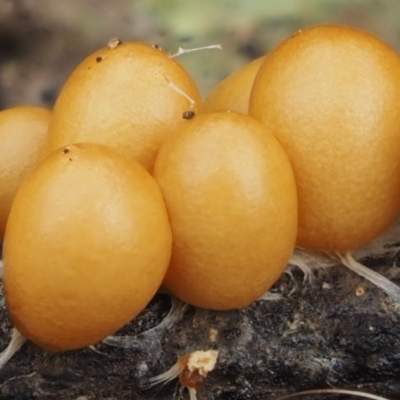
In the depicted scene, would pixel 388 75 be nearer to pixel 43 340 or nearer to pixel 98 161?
pixel 98 161

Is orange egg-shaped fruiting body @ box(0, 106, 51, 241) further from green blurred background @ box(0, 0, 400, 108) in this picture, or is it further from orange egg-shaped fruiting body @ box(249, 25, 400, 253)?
green blurred background @ box(0, 0, 400, 108)

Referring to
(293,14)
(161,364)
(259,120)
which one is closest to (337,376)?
(161,364)

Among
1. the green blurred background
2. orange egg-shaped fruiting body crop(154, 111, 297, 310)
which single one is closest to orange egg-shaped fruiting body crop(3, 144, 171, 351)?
orange egg-shaped fruiting body crop(154, 111, 297, 310)

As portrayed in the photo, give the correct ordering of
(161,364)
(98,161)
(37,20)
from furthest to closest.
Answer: (37,20) → (161,364) → (98,161)

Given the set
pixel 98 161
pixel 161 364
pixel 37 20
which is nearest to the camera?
pixel 98 161

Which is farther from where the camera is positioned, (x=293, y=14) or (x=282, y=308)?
(x=293, y=14)

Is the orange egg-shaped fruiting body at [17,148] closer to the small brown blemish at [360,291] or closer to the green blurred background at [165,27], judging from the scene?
the small brown blemish at [360,291]

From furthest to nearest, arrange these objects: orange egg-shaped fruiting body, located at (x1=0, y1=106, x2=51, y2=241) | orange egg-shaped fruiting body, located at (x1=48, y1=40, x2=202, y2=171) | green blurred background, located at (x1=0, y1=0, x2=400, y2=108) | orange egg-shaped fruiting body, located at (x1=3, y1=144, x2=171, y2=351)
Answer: green blurred background, located at (x1=0, y1=0, x2=400, y2=108) → orange egg-shaped fruiting body, located at (x1=0, y1=106, x2=51, y2=241) → orange egg-shaped fruiting body, located at (x1=48, y1=40, x2=202, y2=171) → orange egg-shaped fruiting body, located at (x1=3, y1=144, x2=171, y2=351)

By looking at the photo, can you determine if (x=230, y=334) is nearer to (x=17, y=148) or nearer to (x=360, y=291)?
(x=360, y=291)

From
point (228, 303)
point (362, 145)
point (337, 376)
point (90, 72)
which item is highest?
point (90, 72)
